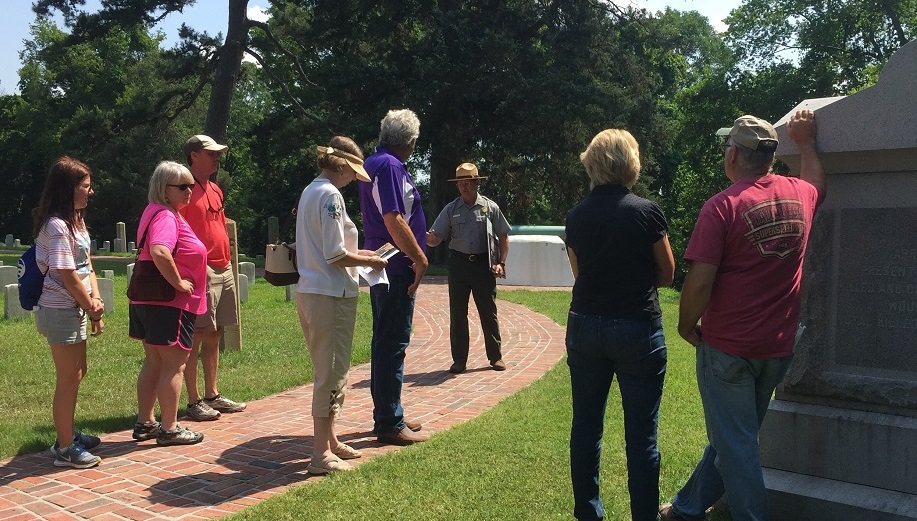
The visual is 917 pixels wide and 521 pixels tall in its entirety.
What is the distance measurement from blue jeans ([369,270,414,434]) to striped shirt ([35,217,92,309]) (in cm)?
182

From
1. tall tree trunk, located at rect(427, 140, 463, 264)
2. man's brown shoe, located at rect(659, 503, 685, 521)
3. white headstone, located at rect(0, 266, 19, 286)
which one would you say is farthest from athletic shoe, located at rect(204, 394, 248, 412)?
tall tree trunk, located at rect(427, 140, 463, 264)

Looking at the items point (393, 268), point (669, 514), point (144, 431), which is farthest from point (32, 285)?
point (669, 514)

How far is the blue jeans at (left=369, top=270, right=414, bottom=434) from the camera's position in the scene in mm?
5531

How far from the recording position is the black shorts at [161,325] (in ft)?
18.0

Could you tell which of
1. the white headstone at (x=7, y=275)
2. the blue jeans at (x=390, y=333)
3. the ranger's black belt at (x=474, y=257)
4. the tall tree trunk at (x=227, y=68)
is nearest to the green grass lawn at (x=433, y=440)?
the blue jeans at (x=390, y=333)

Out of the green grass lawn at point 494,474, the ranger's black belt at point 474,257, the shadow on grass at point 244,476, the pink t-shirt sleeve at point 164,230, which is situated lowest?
the shadow on grass at point 244,476

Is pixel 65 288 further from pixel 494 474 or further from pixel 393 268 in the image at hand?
pixel 494 474

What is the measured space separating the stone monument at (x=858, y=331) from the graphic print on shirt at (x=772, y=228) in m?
0.65

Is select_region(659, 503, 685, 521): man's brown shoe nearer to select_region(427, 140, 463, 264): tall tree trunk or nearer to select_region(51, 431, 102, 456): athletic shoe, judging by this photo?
select_region(51, 431, 102, 456): athletic shoe

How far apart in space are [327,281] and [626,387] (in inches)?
75.9

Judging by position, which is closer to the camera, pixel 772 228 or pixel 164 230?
pixel 772 228

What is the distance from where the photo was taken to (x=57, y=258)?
498cm

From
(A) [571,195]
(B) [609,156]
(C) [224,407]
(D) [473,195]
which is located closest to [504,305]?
(D) [473,195]

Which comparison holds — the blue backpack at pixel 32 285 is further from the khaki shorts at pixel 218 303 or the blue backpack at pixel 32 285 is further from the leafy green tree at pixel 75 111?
the leafy green tree at pixel 75 111
